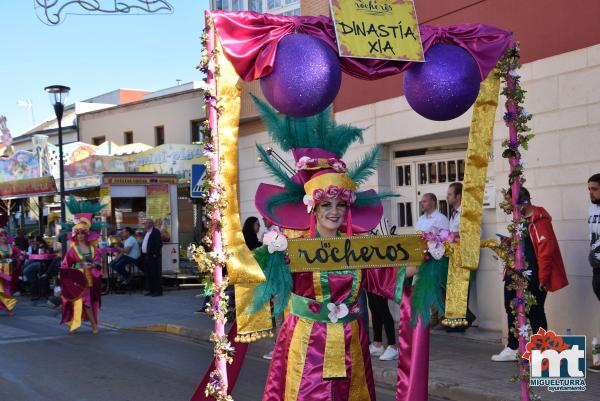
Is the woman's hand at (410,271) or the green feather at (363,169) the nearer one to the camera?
the woman's hand at (410,271)

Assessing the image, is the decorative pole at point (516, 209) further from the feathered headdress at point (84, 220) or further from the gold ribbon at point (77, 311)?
the gold ribbon at point (77, 311)

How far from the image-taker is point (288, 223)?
4645 millimetres

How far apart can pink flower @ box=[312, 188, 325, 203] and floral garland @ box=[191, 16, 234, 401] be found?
2.49 ft

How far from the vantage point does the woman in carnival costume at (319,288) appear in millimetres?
4207

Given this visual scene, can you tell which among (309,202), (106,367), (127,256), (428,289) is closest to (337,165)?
(309,202)

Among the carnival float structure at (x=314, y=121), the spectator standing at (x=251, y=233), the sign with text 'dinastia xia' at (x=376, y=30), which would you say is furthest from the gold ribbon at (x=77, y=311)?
the sign with text 'dinastia xia' at (x=376, y=30)

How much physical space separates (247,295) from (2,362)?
6264 millimetres

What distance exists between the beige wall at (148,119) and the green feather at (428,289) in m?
21.2

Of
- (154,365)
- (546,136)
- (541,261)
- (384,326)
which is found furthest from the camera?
(154,365)

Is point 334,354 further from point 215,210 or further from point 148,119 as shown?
point 148,119

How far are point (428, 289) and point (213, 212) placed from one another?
4.83ft

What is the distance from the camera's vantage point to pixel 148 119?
28.7 metres

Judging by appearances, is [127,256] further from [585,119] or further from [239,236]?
[239,236]

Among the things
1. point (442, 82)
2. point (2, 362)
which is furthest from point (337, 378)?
point (2, 362)
